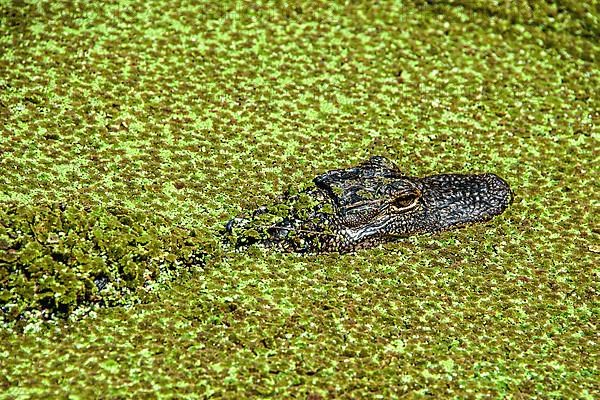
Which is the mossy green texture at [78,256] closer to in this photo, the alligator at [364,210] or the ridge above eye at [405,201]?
the alligator at [364,210]

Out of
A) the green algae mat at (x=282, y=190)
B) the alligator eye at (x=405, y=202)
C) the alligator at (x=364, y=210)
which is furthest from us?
the alligator eye at (x=405, y=202)

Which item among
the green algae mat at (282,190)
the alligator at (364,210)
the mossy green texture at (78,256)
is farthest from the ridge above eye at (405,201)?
the mossy green texture at (78,256)

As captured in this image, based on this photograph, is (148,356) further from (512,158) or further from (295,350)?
(512,158)

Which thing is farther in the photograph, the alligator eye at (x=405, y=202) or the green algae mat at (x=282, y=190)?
the alligator eye at (x=405, y=202)

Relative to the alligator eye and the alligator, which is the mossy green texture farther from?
the alligator eye


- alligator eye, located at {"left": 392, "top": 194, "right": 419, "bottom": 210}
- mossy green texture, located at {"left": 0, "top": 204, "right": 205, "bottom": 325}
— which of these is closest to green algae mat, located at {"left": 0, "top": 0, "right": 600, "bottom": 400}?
mossy green texture, located at {"left": 0, "top": 204, "right": 205, "bottom": 325}

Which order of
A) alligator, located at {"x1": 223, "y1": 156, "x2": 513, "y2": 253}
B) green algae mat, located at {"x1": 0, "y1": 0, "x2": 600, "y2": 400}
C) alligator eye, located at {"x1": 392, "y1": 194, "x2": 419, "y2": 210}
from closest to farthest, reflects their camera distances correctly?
green algae mat, located at {"x1": 0, "y1": 0, "x2": 600, "y2": 400}, alligator, located at {"x1": 223, "y1": 156, "x2": 513, "y2": 253}, alligator eye, located at {"x1": 392, "y1": 194, "x2": 419, "y2": 210}
